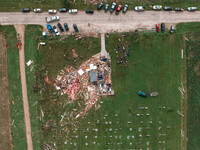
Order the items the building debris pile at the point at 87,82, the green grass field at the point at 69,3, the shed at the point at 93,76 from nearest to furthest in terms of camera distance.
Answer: the green grass field at the point at 69,3 → the shed at the point at 93,76 → the building debris pile at the point at 87,82

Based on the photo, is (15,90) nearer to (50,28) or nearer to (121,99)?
(50,28)

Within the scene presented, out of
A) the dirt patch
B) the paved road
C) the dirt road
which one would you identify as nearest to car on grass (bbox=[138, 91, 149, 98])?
the paved road

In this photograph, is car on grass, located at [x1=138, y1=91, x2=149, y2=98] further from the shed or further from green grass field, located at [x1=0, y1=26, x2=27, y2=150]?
green grass field, located at [x1=0, y1=26, x2=27, y2=150]

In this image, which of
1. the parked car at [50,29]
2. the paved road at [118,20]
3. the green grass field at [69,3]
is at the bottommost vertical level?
the parked car at [50,29]

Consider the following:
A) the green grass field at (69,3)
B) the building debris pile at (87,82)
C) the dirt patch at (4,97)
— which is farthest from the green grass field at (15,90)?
the building debris pile at (87,82)

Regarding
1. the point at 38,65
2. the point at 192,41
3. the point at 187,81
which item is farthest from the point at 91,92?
the point at 192,41

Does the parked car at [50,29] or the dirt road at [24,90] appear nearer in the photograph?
the parked car at [50,29]

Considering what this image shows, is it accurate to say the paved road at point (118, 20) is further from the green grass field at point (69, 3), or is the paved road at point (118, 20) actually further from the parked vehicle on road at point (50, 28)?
the green grass field at point (69, 3)
